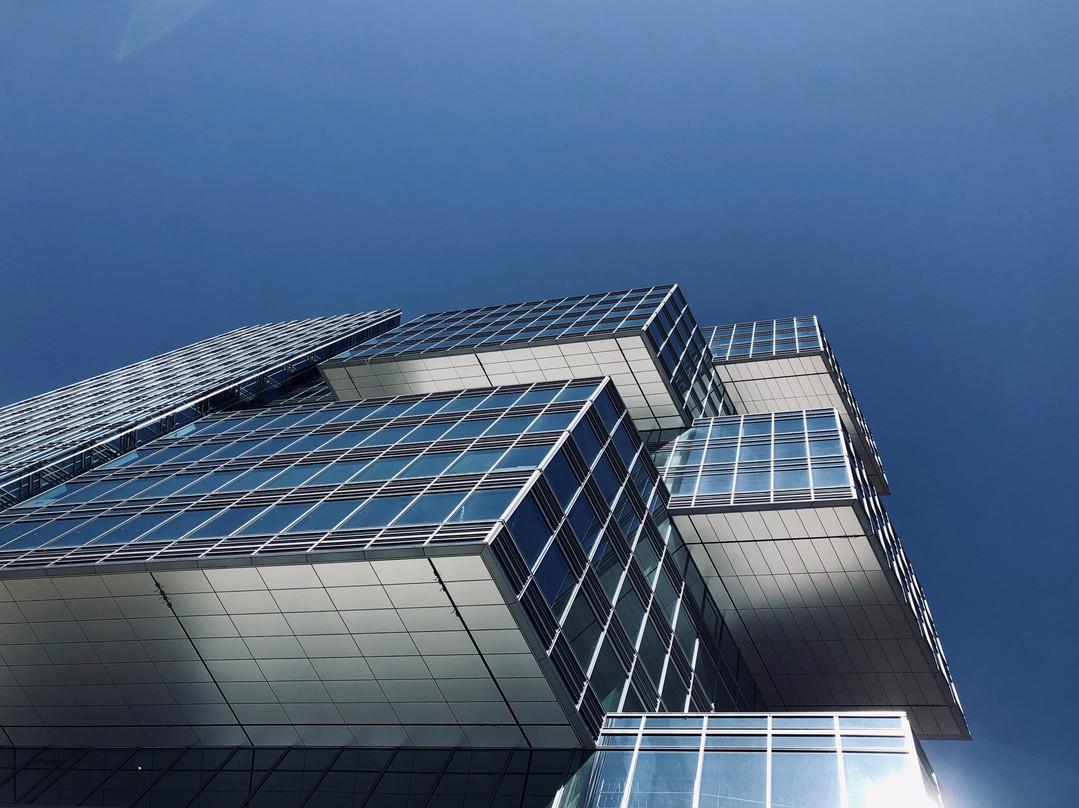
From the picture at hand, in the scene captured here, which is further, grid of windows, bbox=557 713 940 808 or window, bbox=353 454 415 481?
window, bbox=353 454 415 481

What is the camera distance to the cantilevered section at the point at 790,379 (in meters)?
64.0

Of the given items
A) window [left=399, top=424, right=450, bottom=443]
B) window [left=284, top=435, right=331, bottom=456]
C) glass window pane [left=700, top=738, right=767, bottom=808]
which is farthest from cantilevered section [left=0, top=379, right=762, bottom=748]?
glass window pane [left=700, top=738, right=767, bottom=808]

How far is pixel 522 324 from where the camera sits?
56094 mm

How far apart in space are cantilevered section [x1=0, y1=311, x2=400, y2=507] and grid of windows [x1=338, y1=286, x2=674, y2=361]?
1306 cm

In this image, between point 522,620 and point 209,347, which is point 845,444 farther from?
point 209,347

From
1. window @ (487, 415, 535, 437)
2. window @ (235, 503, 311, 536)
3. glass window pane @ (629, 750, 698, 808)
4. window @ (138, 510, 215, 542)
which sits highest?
window @ (138, 510, 215, 542)

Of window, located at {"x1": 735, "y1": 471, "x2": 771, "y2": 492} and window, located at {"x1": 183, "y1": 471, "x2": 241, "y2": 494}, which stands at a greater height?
window, located at {"x1": 183, "y1": 471, "x2": 241, "y2": 494}

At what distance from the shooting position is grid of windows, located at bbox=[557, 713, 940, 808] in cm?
1795

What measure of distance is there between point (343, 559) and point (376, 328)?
7841cm

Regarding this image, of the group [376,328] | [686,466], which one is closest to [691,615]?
[686,466]

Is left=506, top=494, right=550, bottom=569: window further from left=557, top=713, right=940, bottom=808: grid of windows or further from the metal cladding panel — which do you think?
left=557, top=713, right=940, bottom=808: grid of windows

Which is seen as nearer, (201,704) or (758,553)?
(201,704)

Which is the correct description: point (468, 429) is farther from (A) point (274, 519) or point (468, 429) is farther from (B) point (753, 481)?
(B) point (753, 481)

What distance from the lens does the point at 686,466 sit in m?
39.3
